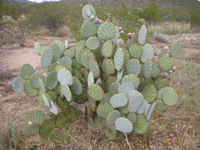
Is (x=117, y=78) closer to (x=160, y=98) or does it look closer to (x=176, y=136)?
(x=160, y=98)

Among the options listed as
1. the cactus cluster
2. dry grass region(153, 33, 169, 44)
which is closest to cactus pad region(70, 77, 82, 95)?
the cactus cluster

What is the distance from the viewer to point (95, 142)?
1663 millimetres

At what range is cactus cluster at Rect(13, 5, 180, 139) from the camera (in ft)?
4.61

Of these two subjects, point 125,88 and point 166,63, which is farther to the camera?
point 166,63

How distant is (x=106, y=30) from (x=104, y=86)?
633 millimetres

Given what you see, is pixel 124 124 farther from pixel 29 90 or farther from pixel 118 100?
A: pixel 29 90

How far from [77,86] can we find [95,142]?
2.28ft

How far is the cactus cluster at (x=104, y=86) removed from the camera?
4.61 feet

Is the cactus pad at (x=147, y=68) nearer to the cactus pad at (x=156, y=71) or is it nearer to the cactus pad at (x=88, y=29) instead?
the cactus pad at (x=156, y=71)

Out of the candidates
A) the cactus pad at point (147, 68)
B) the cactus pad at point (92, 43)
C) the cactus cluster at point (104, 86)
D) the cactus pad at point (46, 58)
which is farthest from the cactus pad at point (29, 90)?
the cactus pad at point (147, 68)

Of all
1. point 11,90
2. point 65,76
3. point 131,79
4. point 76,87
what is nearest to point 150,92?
point 131,79

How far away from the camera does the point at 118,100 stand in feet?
4.66

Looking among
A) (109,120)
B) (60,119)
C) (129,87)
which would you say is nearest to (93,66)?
(129,87)

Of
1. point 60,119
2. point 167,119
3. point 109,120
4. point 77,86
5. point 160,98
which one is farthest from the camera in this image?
point 167,119
